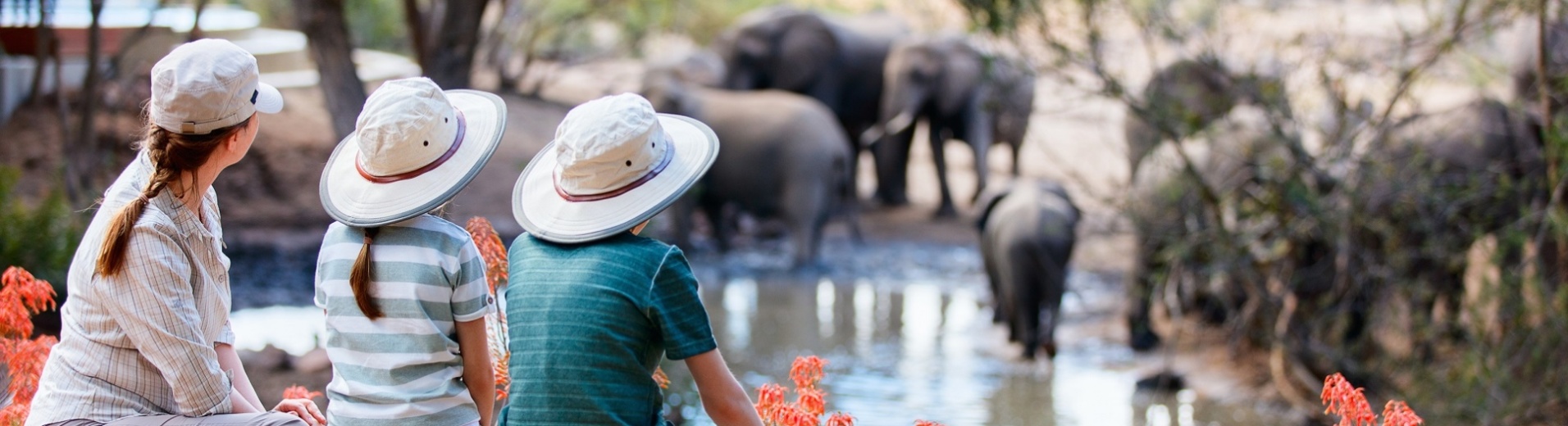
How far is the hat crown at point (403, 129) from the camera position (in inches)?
105

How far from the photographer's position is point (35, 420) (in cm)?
272

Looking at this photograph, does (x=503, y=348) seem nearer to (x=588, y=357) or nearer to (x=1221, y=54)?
(x=588, y=357)

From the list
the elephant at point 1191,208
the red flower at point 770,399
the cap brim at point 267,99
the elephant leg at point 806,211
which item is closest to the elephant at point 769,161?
the elephant leg at point 806,211

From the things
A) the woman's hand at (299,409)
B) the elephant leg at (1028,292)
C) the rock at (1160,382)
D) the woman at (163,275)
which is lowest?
the woman's hand at (299,409)

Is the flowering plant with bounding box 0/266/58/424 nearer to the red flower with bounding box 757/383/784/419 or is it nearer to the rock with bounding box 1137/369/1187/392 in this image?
the red flower with bounding box 757/383/784/419

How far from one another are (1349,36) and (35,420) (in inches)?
270

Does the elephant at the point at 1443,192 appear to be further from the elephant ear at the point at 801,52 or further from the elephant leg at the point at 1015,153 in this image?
the elephant ear at the point at 801,52

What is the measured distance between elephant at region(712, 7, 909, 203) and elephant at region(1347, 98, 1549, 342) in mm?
8644

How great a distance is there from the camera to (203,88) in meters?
2.61

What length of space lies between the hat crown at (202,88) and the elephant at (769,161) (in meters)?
9.25

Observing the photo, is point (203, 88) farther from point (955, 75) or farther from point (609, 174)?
point (955, 75)

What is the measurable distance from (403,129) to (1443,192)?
5611 mm

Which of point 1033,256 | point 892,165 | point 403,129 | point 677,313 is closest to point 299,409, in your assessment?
point 403,129

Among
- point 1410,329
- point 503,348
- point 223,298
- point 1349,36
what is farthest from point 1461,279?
point 223,298
